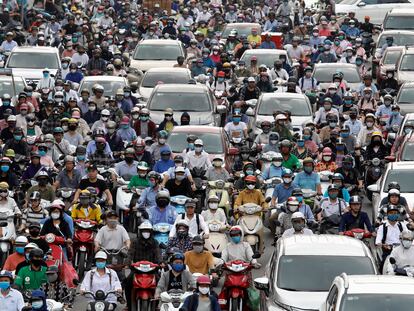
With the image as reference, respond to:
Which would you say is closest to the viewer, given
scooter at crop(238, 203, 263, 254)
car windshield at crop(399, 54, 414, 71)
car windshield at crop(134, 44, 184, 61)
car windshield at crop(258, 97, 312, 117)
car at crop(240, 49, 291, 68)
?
scooter at crop(238, 203, 263, 254)

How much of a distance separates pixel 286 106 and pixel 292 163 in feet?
22.4

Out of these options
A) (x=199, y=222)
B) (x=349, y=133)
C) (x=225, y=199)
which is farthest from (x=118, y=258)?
(x=349, y=133)

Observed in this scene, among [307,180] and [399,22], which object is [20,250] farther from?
[399,22]

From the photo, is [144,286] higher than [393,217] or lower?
higher

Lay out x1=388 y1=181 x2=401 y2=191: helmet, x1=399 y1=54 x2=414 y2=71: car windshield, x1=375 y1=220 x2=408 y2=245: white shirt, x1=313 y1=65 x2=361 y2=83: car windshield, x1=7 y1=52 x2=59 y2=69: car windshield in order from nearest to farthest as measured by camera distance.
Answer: x1=375 y1=220 x2=408 y2=245: white shirt, x1=388 y1=181 x2=401 y2=191: helmet, x1=313 y1=65 x2=361 y2=83: car windshield, x1=7 y1=52 x2=59 y2=69: car windshield, x1=399 y1=54 x2=414 y2=71: car windshield

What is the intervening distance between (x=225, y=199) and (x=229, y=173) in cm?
306

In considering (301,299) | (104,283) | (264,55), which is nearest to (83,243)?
(104,283)

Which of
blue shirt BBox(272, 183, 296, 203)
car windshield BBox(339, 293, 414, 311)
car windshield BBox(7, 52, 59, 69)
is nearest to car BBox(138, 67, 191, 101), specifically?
car windshield BBox(7, 52, 59, 69)

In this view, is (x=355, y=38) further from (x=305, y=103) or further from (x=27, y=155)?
(x=27, y=155)

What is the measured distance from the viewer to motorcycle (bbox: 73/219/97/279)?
29.4 m

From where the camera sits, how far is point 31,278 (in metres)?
26.7

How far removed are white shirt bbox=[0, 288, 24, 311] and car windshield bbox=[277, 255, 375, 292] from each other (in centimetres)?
346

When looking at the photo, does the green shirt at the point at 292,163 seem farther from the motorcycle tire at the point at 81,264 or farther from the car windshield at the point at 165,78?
the car windshield at the point at 165,78

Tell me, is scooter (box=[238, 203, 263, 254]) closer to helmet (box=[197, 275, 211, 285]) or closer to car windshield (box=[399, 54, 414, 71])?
helmet (box=[197, 275, 211, 285])
